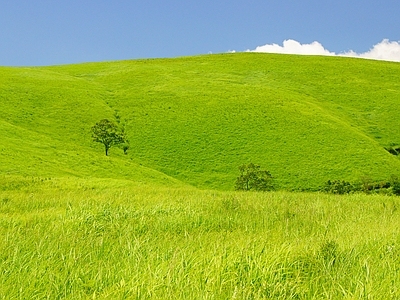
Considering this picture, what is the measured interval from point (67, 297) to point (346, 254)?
328 centimetres

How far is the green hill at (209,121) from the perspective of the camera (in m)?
55.3

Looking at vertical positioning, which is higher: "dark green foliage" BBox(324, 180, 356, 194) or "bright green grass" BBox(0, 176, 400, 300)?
"bright green grass" BBox(0, 176, 400, 300)

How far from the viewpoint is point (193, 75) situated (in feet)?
327

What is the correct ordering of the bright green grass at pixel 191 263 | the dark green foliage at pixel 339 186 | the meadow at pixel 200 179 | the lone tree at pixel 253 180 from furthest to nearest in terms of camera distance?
the dark green foliage at pixel 339 186, the lone tree at pixel 253 180, the meadow at pixel 200 179, the bright green grass at pixel 191 263

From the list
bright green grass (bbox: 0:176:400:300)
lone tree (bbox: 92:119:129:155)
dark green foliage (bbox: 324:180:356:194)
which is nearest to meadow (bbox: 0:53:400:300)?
bright green grass (bbox: 0:176:400:300)

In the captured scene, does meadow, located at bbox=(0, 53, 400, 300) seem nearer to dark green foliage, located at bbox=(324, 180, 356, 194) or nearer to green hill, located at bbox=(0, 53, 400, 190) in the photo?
green hill, located at bbox=(0, 53, 400, 190)

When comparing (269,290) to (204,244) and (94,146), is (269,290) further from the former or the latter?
(94,146)

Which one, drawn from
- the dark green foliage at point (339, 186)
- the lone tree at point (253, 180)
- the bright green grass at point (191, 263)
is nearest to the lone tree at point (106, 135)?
the lone tree at point (253, 180)

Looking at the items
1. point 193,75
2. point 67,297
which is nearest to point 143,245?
point 67,297

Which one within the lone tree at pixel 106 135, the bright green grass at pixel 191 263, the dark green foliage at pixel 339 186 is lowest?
the dark green foliage at pixel 339 186

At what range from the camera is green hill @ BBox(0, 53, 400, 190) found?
5531 cm

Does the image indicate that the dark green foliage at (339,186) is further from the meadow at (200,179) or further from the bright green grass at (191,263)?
the bright green grass at (191,263)

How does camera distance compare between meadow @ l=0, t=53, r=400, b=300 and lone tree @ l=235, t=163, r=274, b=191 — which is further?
lone tree @ l=235, t=163, r=274, b=191

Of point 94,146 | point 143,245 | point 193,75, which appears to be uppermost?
point 193,75
